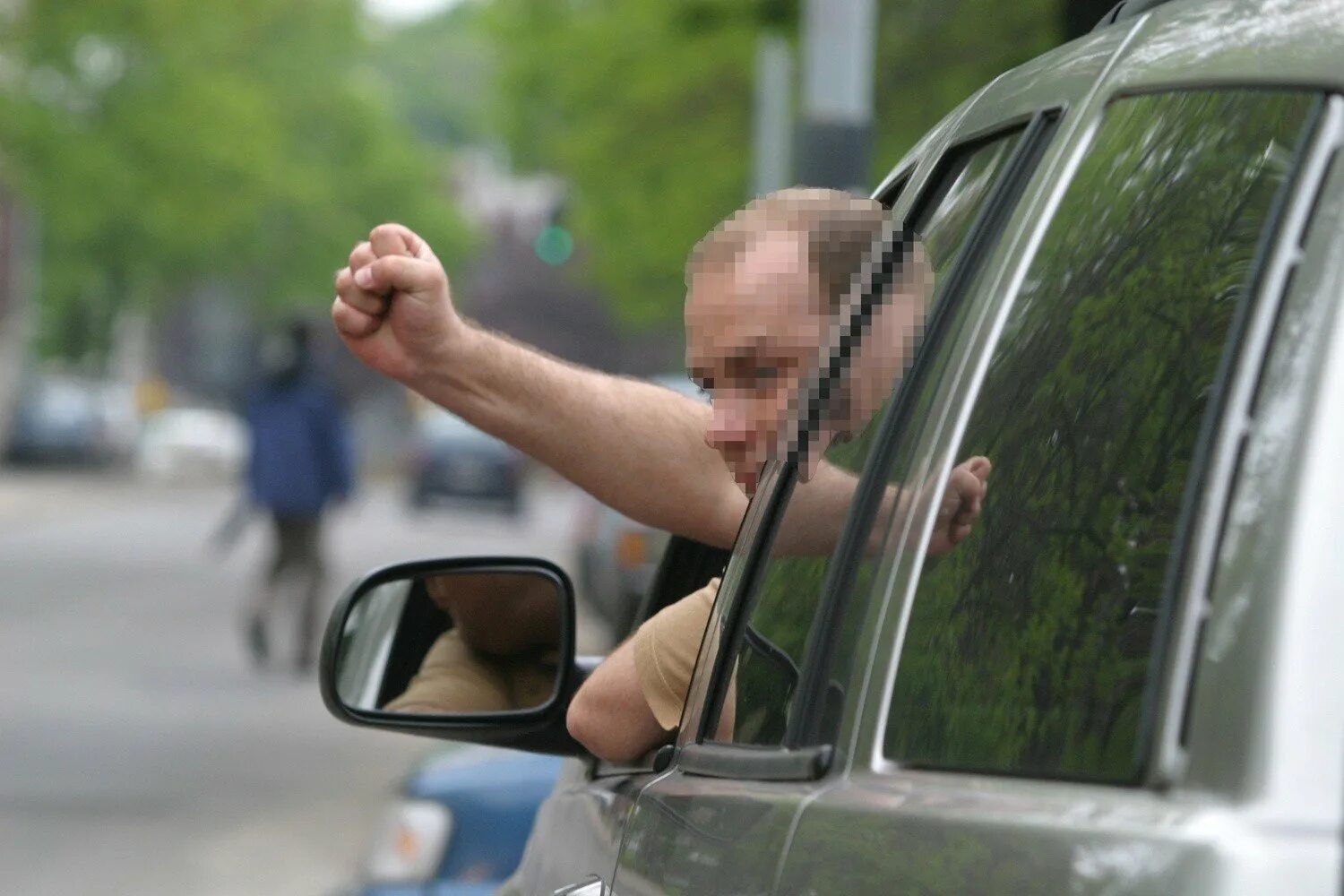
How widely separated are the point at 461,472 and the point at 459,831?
33.1 m

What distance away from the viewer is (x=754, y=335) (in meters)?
2.31

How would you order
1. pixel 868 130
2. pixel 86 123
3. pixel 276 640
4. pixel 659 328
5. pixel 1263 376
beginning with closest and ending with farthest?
pixel 1263 376
pixel 868 130
pixel 276 640
pixel 86 123
pixel 659 328

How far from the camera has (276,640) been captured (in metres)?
16.9

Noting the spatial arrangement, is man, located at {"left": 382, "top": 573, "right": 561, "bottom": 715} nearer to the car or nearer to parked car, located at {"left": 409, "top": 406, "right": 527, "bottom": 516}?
the car

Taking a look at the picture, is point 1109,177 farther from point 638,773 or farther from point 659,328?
Answer: point 659,328

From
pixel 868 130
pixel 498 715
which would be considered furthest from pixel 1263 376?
pixel 868 130

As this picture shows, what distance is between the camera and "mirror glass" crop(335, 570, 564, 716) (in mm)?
3062

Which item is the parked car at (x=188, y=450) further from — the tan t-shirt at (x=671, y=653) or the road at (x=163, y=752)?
the tan t-shirt at (x=671, y=653)

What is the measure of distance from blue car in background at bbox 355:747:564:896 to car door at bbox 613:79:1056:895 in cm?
290

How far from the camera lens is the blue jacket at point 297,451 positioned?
1483cm

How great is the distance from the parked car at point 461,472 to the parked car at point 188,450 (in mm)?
15518

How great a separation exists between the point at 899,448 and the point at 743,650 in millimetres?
411

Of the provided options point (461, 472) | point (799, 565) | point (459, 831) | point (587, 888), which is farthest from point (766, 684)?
point (461, 472)

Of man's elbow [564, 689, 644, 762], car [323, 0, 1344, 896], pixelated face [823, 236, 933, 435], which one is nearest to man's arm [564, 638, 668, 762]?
man's elbow [564, 689, 644, 762]
